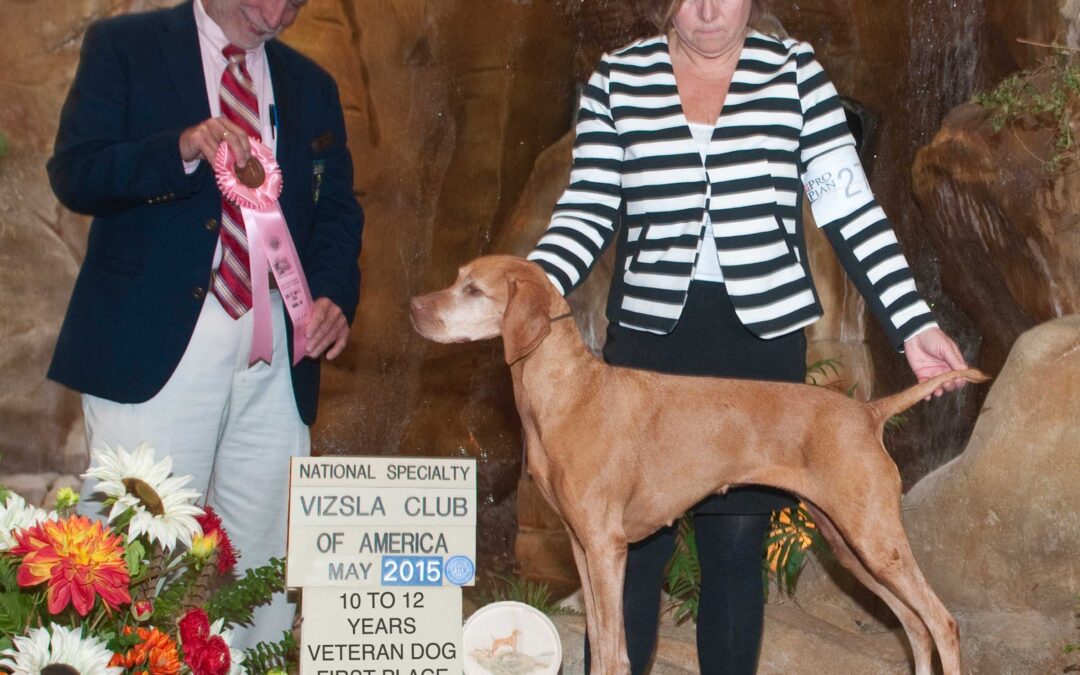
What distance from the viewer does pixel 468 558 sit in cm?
263

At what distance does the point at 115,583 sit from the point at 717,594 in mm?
1507

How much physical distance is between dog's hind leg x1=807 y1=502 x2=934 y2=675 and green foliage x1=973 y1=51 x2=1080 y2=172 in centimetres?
277

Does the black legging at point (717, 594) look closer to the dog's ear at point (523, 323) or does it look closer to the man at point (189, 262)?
the dog's ear at point (523, 323)

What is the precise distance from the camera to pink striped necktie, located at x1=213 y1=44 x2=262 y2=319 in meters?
2.96

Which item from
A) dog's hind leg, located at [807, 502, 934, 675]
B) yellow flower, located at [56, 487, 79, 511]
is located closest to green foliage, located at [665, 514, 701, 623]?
dog's hind leg, located at [807, 502, 934, 675]

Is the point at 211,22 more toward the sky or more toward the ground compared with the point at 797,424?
more toward the sky

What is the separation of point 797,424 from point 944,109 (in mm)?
4865

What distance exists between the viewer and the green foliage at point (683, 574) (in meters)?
5.23

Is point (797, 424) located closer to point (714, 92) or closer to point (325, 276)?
point (714, 92)

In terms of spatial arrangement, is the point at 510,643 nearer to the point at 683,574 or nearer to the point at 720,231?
the point at 720,231

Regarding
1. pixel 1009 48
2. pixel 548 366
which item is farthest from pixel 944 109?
pixel 548 366

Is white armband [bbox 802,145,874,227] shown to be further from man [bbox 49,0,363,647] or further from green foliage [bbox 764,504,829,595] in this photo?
green foliage [bbox 764,504,829,595]

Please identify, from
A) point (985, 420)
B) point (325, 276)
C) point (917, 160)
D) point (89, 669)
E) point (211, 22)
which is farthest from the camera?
point (917, 160)

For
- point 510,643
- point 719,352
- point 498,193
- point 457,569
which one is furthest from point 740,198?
point 498,193
